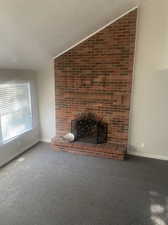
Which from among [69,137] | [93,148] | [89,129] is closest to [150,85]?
[89,129]

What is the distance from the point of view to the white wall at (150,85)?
9.86 ft

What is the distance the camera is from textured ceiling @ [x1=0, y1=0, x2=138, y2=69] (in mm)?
1911

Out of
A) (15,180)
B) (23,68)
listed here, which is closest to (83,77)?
(23,68)

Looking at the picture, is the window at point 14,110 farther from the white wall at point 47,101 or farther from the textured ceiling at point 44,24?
the textured ceiling at point 44,24

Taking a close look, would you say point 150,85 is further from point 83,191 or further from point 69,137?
point 83,191

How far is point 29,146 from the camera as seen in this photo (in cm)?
388

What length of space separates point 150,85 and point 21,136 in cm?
291

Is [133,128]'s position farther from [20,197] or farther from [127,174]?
[20,197]

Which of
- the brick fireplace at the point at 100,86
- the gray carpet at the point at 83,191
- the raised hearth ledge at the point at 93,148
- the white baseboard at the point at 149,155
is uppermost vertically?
the brick fireplace at the point at 100,86

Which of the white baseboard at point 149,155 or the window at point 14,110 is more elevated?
the window at point 14,110

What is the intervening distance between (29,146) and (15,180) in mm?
1258

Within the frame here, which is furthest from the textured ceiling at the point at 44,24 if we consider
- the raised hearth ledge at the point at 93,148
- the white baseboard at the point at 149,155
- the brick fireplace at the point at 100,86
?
the white baseboard at the point at 149,155

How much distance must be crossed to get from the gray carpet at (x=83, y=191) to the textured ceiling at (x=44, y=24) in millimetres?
2021

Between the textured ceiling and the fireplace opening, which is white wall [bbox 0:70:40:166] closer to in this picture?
the textured ceiling
